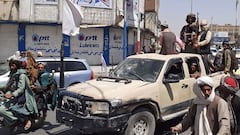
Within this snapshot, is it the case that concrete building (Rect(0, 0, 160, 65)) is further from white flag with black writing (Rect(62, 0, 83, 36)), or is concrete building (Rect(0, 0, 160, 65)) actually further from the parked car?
white flag with black writing (Rect(62, 0, 83, 36))

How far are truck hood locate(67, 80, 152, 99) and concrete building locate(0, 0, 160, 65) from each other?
1814cm

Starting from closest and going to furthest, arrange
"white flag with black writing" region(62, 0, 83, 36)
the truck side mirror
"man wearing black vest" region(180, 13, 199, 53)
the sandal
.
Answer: the truck side mirror, the sandal, "man wearing black vest" region(180, 13, 199, 53), "white flag with black writing" region(62, 0, 83, 36)

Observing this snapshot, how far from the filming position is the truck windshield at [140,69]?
6625 millimetres

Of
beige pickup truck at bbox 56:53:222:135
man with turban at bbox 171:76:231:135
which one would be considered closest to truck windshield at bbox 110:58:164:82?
beige pickup truck at bbox 56:53:222:135

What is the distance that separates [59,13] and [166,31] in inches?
696

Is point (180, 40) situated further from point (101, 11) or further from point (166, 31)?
point (101, 11)

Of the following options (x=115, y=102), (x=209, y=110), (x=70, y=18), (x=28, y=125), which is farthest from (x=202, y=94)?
(x=70, y=18)

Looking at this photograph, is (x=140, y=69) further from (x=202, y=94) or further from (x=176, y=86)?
(x=202, y=94)

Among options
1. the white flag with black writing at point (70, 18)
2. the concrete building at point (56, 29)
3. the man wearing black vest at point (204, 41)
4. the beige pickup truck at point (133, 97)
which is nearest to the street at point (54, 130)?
the beige pickup truck at point (133, 97)

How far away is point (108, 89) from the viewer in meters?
5.93

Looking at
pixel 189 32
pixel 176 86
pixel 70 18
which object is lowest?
pixel 176 86

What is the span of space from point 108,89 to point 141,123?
0.84 m

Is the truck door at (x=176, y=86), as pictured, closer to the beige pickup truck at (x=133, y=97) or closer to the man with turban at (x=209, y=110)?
the beige pickup truck at (x=133, y=97)

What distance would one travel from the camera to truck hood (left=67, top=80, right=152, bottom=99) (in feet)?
18.8
